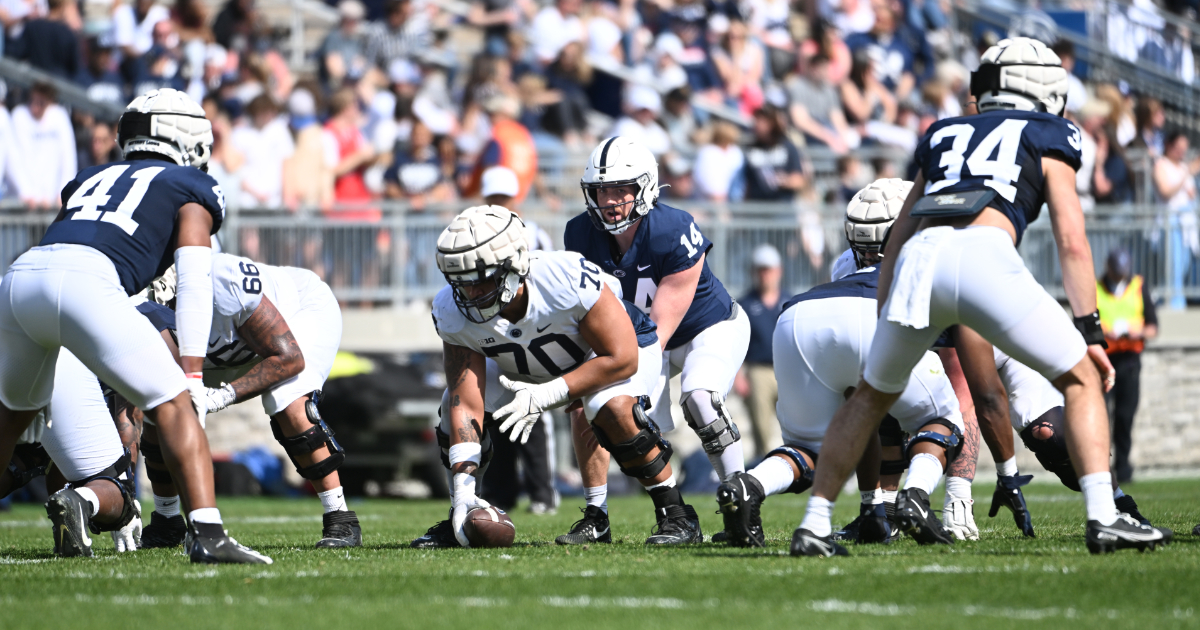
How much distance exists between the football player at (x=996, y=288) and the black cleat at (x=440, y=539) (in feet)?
6.49

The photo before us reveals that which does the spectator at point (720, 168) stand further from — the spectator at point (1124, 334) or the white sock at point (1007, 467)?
the white sock at point (1007, 467)

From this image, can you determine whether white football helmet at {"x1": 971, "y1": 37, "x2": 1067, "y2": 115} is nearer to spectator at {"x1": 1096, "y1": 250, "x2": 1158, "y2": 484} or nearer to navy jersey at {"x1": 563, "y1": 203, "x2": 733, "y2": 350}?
navy jersey at {"x1": 563, "y1": 203, "x2": 733, "y2": 350}

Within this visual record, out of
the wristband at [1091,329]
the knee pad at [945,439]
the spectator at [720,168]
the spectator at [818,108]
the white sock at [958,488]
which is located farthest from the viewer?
the spectator at [818,108]

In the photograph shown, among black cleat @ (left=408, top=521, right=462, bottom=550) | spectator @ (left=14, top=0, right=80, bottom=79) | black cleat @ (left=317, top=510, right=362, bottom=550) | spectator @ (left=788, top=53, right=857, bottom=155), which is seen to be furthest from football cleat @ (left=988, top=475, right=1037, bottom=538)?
spectator @ (left=14, top=0, right=80, bottom=79)

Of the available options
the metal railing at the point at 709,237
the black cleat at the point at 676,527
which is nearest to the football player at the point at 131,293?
the black cleat at the point at 676,527

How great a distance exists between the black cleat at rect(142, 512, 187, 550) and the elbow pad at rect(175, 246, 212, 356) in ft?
6.57

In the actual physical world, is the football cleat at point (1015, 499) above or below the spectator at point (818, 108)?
below

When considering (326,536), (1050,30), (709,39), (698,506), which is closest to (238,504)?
(698,506)

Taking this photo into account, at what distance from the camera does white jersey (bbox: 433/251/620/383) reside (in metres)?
6.65

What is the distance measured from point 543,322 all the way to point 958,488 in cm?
211

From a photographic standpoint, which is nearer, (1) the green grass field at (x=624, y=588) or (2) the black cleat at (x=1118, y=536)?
(1) the green grass field at (x=624, y=588)

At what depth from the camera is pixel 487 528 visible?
22.1 feet

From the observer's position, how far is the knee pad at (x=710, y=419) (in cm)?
755

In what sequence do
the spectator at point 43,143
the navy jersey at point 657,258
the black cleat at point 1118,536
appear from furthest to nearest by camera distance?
the spectator at point 43,143 < the navy jersey at point 657,258 < the black cleat at point 1118,536
